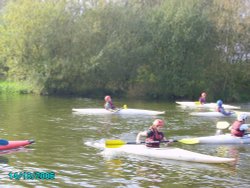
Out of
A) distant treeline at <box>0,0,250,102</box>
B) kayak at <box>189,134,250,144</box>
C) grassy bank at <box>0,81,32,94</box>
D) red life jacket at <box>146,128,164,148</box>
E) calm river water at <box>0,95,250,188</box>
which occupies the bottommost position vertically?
calm river water at <box>0,95,250,188</box>

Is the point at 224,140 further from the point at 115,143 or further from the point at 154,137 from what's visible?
the point at 115,143

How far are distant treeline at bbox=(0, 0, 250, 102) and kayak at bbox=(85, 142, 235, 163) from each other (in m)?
25.8

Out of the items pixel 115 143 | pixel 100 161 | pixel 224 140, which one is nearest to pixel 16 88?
pixel 224 140

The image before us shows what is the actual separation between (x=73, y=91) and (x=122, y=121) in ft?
63.0

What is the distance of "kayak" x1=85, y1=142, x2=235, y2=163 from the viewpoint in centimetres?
1400

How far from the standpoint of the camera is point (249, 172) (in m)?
13.2

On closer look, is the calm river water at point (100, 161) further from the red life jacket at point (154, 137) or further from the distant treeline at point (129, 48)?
the distant treeline at point (129, 48)

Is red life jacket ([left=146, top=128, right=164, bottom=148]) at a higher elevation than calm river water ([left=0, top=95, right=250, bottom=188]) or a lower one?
higher

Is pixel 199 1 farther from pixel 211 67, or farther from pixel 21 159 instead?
pixel 21 159

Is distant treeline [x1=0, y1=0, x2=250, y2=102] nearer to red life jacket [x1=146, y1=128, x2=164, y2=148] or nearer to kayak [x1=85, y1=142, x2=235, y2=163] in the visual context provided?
kayak [x1=85, y1=142, x2=235, y2=163]

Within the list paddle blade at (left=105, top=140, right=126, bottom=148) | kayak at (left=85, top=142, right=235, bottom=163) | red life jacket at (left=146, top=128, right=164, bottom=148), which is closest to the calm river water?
kayak at (left=85, top=142, right=235, bottom=163)

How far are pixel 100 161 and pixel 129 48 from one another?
2967 cm

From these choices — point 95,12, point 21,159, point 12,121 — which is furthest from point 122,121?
point 95,12

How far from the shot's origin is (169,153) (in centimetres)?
1454
